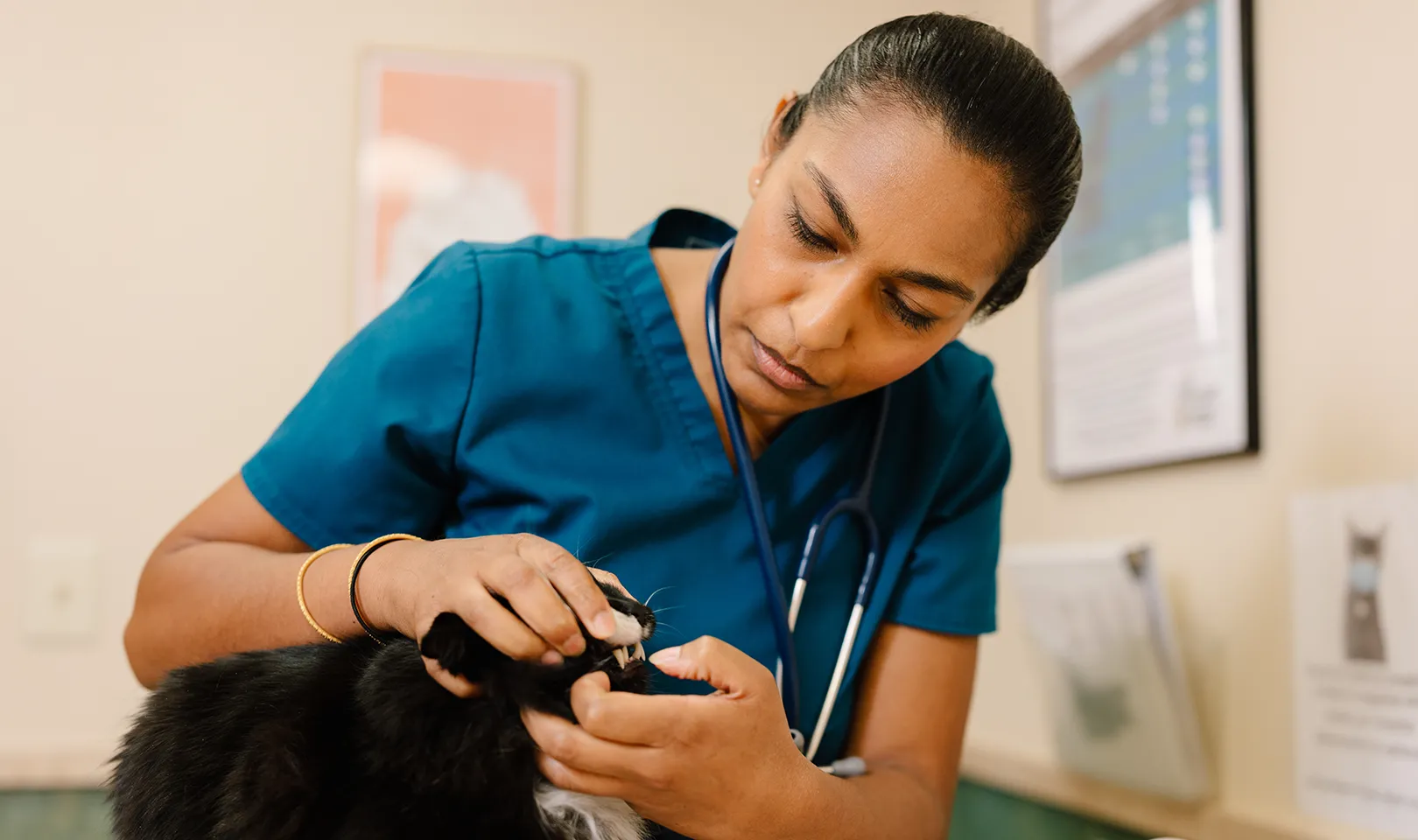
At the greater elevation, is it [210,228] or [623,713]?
[210,228]

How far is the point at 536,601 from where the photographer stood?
0.64 m

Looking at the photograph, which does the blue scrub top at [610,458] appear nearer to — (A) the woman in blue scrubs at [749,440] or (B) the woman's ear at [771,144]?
(A) the woman in blue scrubs at [749,440]

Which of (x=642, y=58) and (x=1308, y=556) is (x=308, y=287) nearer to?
(x=642, y=58)

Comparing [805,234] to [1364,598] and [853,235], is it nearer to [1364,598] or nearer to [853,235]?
[853,235]

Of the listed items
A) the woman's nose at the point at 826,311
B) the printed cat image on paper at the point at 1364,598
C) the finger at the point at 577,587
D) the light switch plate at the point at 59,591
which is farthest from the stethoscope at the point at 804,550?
the light switch plate at the point at 59,591

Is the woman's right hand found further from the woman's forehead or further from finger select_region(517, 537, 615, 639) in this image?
the woman's forehead

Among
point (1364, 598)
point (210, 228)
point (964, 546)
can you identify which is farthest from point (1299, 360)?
point (210, 228)

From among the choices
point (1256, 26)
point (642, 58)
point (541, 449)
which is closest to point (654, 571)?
point (541, 449)

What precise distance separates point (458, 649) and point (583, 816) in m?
0.15

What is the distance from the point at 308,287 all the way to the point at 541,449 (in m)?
1.10

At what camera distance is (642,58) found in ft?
6.65

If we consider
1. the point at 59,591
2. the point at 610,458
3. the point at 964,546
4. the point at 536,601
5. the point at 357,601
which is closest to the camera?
the point at 536,601

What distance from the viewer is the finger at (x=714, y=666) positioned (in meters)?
0.70

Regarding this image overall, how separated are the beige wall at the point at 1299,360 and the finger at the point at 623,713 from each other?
825 mm
